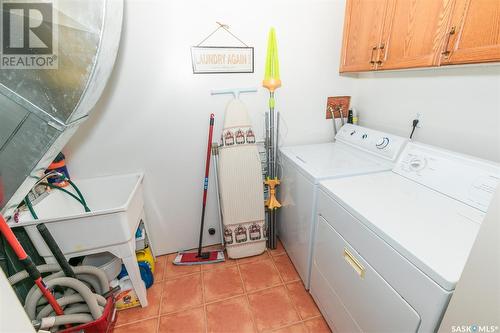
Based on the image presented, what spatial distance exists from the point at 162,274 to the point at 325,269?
130 cm

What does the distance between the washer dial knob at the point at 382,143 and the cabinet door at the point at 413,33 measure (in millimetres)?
474

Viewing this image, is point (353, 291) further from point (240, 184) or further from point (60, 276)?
point (60, 276)

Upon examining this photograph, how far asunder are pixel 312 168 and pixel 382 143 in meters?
0.56

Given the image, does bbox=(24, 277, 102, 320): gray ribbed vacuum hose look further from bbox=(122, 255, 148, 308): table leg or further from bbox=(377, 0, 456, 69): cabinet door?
bbox=(377, 0, 456, 69): cabinet door

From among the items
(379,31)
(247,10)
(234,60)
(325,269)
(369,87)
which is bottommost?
(325,269)

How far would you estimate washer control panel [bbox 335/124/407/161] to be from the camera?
1.50 m

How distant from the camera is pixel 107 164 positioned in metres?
1.72

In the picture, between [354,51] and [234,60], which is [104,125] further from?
[354,51]

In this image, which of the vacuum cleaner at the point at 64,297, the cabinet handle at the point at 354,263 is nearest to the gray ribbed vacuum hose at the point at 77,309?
the vacuum cleaner at the point at 64,297

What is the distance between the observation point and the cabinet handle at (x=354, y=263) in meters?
1.02

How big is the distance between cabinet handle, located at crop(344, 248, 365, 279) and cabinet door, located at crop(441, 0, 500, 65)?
3.23 ft

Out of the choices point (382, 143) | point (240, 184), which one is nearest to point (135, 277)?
point (240, 184)

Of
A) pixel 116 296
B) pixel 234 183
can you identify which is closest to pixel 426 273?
pixel 234 183

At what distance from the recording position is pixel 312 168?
4.87ft
